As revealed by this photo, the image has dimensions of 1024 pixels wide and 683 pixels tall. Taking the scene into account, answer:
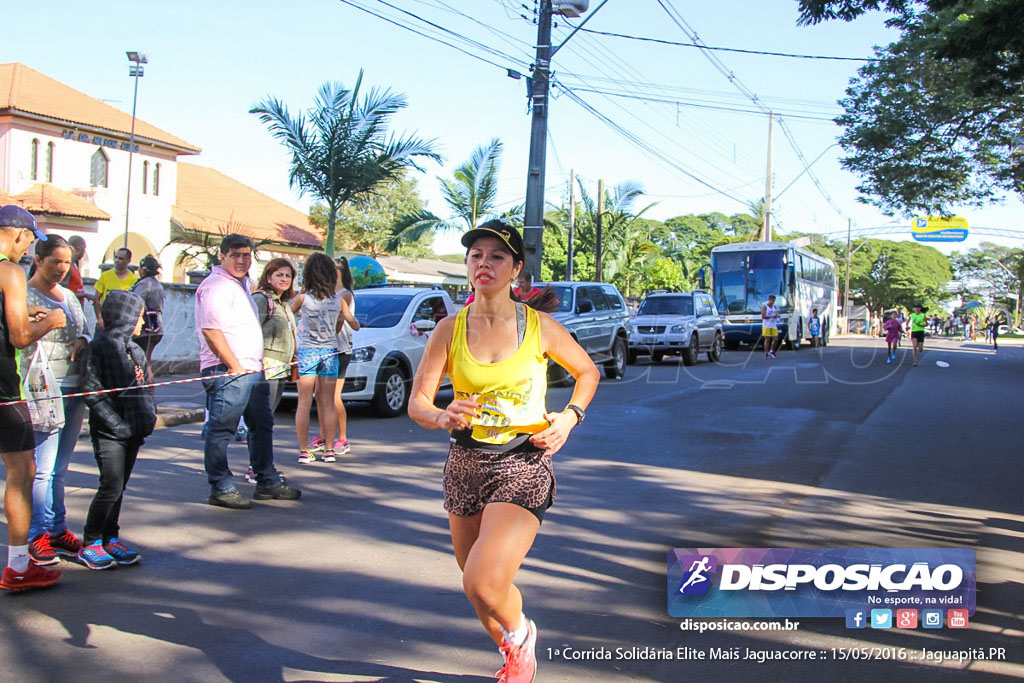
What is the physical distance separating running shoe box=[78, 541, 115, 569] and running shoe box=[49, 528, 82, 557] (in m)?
0.14

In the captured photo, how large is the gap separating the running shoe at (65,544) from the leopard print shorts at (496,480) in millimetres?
3031

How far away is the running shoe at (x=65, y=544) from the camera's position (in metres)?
5.27

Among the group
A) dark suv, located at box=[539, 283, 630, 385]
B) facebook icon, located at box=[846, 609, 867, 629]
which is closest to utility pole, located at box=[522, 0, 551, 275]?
dark suv, located at box=[539, 283, 630, 385]

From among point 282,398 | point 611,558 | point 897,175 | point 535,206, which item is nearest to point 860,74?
point 897,175

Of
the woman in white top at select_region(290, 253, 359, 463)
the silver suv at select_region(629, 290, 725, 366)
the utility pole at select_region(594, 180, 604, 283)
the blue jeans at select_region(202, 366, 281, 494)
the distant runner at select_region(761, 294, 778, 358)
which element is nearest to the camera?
the blue jeans at select_region(202, 366, 281, 494)

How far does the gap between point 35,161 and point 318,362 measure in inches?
1025

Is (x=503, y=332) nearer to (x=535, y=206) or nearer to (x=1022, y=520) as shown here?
(x=1022, y=520)

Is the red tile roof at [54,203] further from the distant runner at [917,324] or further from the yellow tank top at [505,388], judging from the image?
the yellow tank top at [505,388]

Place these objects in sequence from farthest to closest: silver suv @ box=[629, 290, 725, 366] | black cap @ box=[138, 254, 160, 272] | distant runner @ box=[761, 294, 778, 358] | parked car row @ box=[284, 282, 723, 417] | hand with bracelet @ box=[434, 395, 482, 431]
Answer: distant runner @ box=[761, 294, 778, 358] < silver suv @ box=[629, 290, 725, 366] < parked car row @ box=[284, 282, 723, 417] < black cap @ box=[138, 254, 160, 272] < hand with bracelet @ box=[434, 395, 482, 431]

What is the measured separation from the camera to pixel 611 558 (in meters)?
5.54

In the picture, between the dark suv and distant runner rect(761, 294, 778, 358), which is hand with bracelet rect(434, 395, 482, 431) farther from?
distant runner rect(761, 294, 778, 358)

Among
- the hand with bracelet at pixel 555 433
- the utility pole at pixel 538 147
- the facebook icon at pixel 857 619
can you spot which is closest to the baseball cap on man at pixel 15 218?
the hand with bracelet at pixel 555 433

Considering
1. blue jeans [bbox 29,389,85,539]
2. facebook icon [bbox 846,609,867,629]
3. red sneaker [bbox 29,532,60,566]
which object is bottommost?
red sneaker [bbox 29,532,60,566]

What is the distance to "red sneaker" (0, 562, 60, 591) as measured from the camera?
15.4 feet
